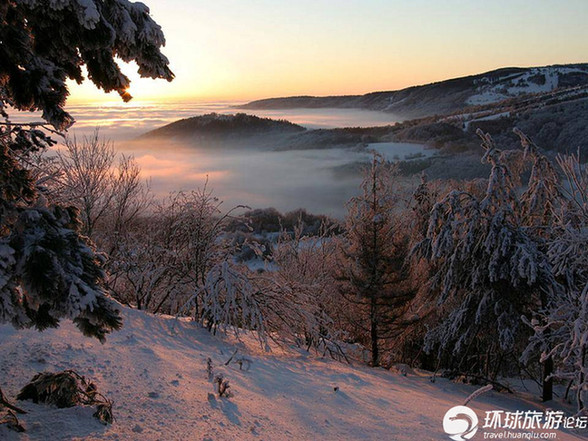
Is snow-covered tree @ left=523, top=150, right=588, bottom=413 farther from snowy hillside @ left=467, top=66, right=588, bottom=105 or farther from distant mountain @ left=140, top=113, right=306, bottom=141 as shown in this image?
snowy hillside @ left=467, top=66, right=588, bottom=105

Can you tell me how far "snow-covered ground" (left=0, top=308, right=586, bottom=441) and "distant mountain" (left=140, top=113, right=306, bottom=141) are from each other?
6018 inches

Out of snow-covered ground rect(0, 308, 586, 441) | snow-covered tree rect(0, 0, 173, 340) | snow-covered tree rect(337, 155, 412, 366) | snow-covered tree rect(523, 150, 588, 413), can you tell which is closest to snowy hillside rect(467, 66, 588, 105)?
snow-covered tree rect(337, 155, 412, 366)

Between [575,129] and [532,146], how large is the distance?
91121 millimetres

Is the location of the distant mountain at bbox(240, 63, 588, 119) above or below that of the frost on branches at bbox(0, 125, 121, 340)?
above

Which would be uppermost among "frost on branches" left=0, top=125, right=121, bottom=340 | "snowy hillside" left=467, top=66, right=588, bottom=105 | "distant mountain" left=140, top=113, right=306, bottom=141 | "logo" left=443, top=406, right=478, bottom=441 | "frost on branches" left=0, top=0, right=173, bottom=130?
"snowy hillside" left=467, top=66, right=588, bottom=105

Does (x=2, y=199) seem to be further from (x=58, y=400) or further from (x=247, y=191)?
(x=247, y=191)

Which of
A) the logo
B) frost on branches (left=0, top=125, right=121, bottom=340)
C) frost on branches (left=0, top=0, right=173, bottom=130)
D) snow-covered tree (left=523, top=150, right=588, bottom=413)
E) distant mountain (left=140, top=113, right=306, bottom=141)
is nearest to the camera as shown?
frost on branches (left=0, top=125, right=121, bottom=340)

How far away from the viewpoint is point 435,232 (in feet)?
43.4

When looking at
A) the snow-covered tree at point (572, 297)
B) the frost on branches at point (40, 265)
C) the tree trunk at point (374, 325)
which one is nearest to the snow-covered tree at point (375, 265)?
the tree trunk at point (374, 325)

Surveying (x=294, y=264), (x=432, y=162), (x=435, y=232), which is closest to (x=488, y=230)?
Answer: (x=435, y=232)

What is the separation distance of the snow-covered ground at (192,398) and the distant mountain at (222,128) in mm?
152849

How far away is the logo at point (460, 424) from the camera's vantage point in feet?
18.6

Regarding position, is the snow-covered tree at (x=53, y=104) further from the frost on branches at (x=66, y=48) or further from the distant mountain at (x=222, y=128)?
the distant mountain at (x=222, y=128)

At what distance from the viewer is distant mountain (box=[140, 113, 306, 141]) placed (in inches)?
6245
